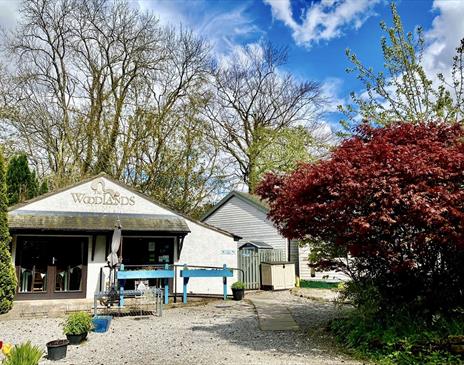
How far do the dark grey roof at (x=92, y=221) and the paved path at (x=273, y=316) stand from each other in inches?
165

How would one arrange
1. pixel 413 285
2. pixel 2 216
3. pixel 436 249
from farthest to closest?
1. pixel 2 216
2. pixel 413 285
3. pixel 436 249

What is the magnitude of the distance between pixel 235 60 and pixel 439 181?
33.0 m

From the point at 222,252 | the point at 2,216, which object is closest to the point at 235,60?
the point at 222,252

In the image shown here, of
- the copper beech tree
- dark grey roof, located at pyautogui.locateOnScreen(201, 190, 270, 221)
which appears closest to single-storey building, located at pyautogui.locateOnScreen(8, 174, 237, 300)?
dark grey roof, located at pyautogui.locateOnScreen(201, 190, 270, 221)

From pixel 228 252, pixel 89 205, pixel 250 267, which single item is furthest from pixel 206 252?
pixel 89 205

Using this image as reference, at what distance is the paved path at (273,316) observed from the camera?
32.9 ft

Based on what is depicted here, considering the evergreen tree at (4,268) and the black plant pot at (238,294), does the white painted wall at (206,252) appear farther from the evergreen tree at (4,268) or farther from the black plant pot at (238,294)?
the evergreen tree at (4,268)

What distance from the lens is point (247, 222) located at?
24.1 meters

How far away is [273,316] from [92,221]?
7.62m

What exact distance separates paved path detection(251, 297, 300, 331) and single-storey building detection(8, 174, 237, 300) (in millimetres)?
3599

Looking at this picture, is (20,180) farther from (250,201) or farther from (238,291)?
(238,291)

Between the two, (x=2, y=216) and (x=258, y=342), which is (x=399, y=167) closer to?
(x=258, y=342)

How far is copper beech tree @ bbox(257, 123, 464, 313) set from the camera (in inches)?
253

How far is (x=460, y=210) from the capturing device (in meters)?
6.40
